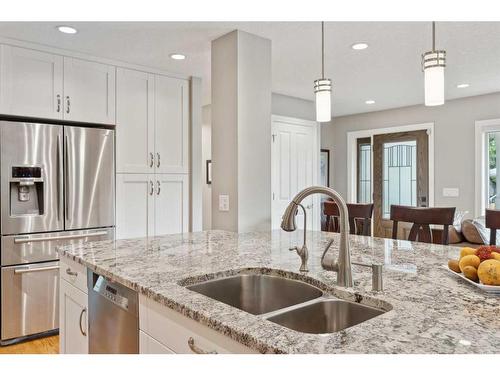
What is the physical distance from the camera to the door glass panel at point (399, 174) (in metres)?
5.75

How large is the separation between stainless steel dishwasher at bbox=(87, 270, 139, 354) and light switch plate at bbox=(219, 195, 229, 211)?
1266mm

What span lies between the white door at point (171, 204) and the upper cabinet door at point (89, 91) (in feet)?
2.48

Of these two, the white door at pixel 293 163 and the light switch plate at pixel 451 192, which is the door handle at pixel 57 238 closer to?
the white door at pixel 293 163

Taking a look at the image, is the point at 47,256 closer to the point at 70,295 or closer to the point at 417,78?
the point at 70,295

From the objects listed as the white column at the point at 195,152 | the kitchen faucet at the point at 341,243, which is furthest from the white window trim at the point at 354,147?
the kitchen faucet at the point at 341,243

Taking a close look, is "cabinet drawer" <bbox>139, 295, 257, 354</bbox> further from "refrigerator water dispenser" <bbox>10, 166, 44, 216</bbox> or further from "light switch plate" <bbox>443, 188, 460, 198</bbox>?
"light switch plate" <bbox>443, 188, 460, 198</bbox>

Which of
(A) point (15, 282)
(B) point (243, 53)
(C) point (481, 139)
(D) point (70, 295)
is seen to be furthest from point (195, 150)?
(C) point (481, 139)

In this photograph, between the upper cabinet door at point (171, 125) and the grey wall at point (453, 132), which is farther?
the grey wall at point (453, 132)

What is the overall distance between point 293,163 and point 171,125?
186cm

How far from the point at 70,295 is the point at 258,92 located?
1.84 meters

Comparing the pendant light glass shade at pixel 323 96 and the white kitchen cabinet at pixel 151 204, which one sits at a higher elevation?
the pendant light glass shade at pixel 323 96

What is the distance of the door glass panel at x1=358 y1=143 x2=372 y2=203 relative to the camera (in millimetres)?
6305

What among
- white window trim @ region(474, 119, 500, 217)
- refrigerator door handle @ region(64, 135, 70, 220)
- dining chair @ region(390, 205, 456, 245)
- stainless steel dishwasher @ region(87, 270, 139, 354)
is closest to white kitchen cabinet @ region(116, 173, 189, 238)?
refrigerator door handle @ region(64, 135, 70, 220)

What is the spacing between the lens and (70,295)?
184 centimetres
